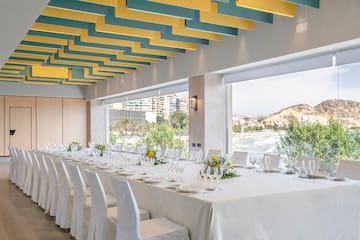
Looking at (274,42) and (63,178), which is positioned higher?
(274,42)

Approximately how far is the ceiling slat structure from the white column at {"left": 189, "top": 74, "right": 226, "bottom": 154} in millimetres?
920

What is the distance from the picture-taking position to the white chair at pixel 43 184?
255 inches

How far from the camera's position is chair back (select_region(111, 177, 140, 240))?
3.06 m

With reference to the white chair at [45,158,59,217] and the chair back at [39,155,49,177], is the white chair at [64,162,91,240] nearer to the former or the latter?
the white chair at [45,158,59,217]

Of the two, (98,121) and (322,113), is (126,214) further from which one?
(98,121)

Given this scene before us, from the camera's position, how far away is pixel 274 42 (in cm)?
684

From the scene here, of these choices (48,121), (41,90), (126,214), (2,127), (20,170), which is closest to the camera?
(126,214)

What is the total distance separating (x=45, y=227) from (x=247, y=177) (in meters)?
3.11

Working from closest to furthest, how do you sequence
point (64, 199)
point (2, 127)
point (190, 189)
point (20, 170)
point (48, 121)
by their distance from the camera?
point (190, 189), point (64, 199), point (20, 170), point (2, 127), point (48, 121)

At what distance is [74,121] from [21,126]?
2.28 m

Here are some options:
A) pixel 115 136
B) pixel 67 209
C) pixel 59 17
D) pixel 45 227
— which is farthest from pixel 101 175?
pixel 115 136

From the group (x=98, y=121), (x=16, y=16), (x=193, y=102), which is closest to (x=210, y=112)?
(x=193, y=102)

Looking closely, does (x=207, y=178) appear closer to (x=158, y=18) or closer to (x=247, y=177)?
(x=247, y=177)

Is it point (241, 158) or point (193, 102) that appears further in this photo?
point (193, 102)
